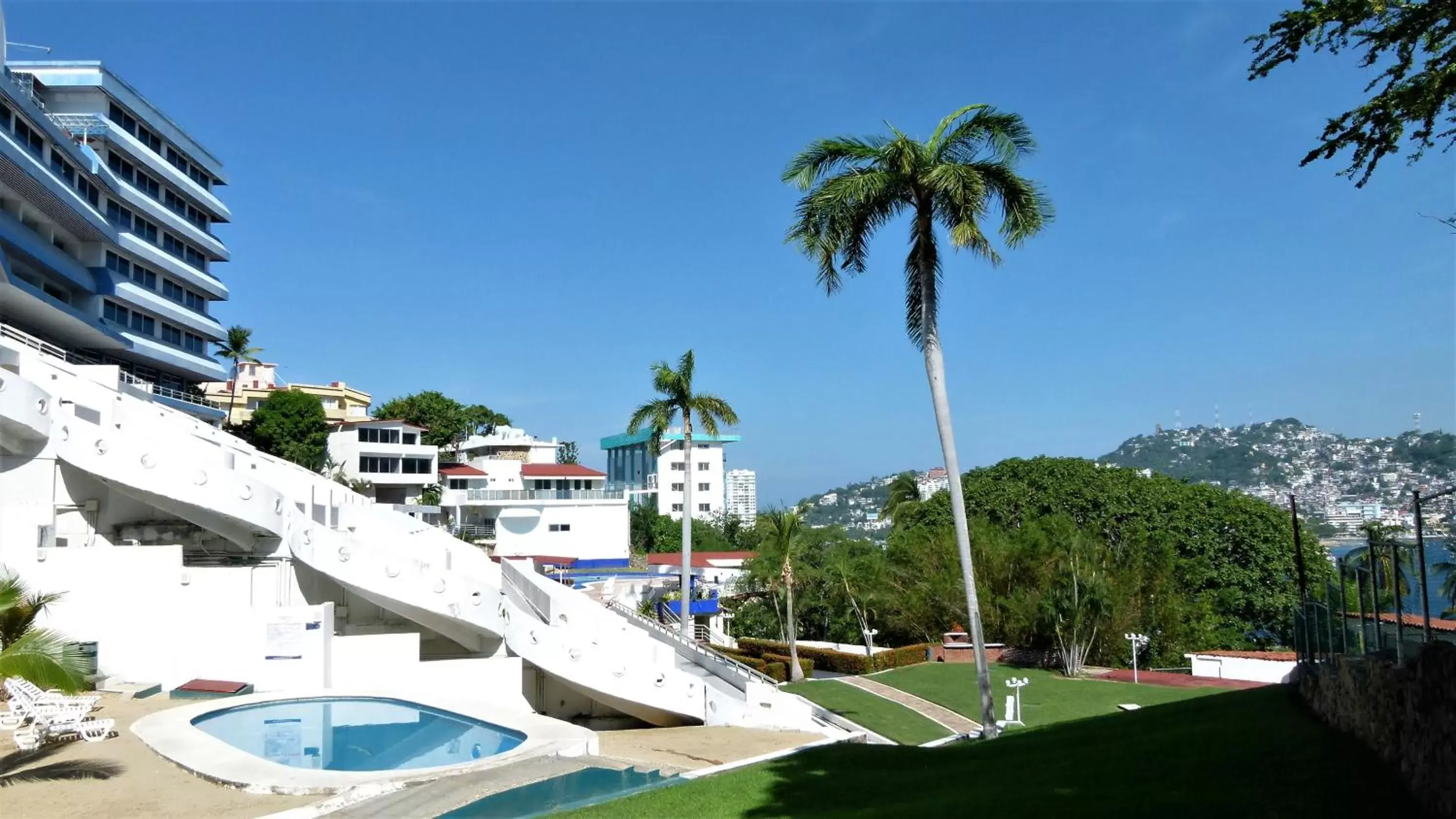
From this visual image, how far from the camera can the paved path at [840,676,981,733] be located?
77.9 ft

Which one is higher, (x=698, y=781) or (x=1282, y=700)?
(x=1282, y=700)

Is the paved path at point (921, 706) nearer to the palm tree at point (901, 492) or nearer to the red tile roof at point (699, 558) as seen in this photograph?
the red tile roof at point (699, 558)

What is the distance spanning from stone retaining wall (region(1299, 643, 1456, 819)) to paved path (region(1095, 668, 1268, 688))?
1889cm

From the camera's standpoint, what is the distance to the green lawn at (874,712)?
2267 cm

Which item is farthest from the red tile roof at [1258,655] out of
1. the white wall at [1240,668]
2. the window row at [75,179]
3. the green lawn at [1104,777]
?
the window row at [75,179]

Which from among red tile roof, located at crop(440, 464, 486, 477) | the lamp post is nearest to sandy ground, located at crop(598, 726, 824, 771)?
the lamp post

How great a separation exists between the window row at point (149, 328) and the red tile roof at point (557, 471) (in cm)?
2119

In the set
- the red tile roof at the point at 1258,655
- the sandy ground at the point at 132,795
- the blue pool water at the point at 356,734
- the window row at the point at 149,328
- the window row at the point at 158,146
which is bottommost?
the red tile roof at the point at 1258,655

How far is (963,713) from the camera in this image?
25.2 meters

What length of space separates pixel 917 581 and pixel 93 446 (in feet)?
94.4

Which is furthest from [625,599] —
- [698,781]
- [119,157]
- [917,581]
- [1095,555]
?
[119,157]

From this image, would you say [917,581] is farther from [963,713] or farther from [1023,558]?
[963,713]

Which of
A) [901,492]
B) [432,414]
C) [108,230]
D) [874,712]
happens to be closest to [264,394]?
[432,414]

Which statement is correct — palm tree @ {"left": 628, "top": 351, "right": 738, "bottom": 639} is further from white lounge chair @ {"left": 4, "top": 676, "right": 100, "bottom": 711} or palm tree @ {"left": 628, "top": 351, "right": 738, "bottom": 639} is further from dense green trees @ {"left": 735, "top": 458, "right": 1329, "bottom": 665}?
white lounge chair @ {"left": 4, "top": 676, "right": 100, "bottom": 711}
